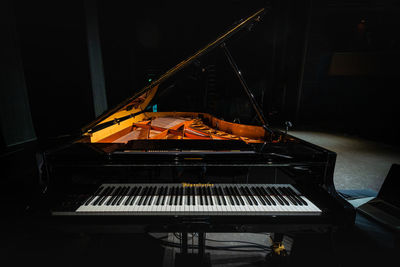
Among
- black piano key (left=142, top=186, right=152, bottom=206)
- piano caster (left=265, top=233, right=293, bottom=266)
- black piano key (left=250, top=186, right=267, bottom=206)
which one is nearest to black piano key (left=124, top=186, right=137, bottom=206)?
black piano key (left=142, top=186, right=152, bottom=206)

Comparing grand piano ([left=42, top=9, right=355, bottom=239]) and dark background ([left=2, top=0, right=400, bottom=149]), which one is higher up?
dark background ([left=2, top=0, right=400, bottom=149])

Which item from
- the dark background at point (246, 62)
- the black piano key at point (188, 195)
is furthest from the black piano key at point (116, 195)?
the dark background at point (246, 62)

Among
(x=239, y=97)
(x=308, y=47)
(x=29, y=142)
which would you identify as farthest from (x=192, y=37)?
(x=29, y=142)

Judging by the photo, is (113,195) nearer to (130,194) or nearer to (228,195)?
(130,194)

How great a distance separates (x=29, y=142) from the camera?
5.87 metres

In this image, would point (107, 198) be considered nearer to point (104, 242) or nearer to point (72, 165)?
point (72, 165)

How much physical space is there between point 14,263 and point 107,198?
1286 millimetres

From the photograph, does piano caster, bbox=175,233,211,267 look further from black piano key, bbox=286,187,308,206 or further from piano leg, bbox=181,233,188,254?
black piano key, bbox=286,187,308,206

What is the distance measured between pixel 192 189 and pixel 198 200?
4.4 inches

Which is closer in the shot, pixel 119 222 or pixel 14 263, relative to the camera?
pixel 119 222

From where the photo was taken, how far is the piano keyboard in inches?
53.0

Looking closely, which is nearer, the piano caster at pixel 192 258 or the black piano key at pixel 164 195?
the black piano key at pixel 164 195

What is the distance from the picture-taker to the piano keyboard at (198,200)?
1.35m

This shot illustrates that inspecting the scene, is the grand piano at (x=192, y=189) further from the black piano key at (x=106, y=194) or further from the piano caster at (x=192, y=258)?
the piano caster at (x=192, y=258)
